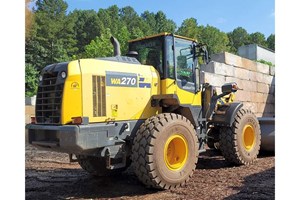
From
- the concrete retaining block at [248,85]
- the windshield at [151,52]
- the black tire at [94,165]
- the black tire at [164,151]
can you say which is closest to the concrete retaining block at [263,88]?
the concrete retaining block at [248,85]

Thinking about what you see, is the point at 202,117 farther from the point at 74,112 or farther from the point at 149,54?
the point at 74,112

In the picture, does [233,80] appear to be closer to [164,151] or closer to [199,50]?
[199,50]

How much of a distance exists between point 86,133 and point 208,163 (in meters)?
3.05

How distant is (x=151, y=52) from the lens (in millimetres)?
5277

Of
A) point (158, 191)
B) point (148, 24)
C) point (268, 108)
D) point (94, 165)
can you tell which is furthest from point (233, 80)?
point (148, 24)

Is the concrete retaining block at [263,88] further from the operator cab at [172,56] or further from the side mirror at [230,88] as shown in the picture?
the operator cab at [172,56]

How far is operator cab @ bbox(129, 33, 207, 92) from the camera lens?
5.07 metres

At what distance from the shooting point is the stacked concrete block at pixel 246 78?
9.88 m

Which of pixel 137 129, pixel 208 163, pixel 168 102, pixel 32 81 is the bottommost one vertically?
pixel 208 163

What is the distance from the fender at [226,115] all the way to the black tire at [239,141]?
0.38 feet

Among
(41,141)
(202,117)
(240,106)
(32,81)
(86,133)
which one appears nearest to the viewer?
(86,133)

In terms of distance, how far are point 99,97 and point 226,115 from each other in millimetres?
2520
